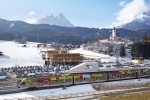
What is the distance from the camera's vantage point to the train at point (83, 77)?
41281mm

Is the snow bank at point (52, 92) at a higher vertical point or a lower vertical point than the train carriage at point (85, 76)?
lower

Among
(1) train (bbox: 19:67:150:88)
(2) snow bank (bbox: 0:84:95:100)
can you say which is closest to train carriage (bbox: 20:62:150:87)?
(1) train (bbox: 19:67:150:88)

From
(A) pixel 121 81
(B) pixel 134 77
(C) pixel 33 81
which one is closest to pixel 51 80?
(C) pixel 33 81

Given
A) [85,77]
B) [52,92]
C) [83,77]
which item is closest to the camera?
[52,92]

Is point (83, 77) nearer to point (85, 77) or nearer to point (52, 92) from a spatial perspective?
point (85, 77)

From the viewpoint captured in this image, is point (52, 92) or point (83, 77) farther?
point (83, 77)

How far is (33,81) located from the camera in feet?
134

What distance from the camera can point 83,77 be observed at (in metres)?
45.3

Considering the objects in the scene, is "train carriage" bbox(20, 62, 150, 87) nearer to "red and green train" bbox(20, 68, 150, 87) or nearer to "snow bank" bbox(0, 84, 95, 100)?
"red and green train" bbox(20, 68, 150, 87)

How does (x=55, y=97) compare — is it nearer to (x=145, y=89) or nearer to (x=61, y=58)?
(x=145, y=89)

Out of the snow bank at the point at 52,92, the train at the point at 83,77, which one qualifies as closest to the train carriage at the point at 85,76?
the train at the point at 83,77

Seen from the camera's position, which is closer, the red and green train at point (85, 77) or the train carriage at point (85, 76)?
the red and green train at point (85, 77)

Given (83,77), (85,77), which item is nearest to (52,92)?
(83,77)

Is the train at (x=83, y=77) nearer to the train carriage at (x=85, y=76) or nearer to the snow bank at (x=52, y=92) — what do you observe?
the train carriage at (x=85, y=76)
